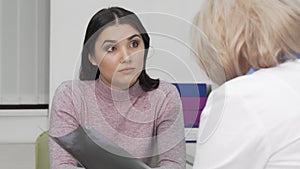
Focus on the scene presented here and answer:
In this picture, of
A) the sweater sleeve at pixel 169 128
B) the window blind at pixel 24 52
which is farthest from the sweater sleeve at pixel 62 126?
the window blind at pixel 24 52

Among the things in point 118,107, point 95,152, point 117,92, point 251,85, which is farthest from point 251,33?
point 118,107

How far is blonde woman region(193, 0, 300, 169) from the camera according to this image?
0.75m

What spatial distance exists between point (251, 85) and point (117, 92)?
1.88 feet

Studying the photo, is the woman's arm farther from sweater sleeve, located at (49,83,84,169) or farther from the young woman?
sweater sleeve, located at (49,83,84,169)

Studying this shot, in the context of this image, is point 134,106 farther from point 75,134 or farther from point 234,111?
point 234,111

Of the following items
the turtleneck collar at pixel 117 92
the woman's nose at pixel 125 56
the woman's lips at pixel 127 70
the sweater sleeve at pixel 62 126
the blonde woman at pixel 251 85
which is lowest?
the sweater sleeve at pixel 62 126

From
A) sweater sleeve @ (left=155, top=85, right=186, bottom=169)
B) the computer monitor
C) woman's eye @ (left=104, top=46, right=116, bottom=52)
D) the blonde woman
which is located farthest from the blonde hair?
sweater sleeve @ (left=155, top=85, right=186, bottom=169)

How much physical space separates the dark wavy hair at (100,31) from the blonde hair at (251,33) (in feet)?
1.10

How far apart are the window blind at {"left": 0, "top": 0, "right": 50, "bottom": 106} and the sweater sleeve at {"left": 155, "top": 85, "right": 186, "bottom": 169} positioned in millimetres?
1653

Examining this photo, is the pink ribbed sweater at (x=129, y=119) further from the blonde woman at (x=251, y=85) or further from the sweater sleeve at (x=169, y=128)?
the blonde woman at (x=251, y=85)

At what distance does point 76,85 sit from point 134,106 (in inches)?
6.7

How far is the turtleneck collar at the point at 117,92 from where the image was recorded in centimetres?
131

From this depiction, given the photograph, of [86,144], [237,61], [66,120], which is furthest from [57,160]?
[237,61]

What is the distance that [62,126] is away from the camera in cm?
143
